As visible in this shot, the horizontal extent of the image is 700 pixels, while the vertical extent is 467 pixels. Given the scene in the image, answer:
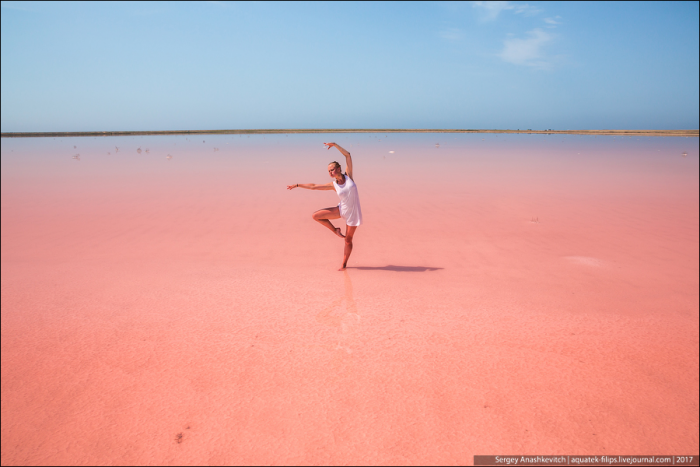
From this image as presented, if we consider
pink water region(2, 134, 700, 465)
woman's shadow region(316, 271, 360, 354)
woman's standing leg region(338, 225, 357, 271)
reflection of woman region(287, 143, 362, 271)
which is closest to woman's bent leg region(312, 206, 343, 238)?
reflection of woman region(287, 143, 362, 271)

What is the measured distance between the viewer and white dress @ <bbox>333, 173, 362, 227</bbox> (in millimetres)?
5887

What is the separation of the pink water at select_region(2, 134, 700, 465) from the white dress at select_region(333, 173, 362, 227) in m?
0.77

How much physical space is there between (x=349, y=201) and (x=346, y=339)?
98.7 inches

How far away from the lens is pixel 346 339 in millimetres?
3969

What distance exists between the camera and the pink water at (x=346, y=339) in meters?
2.78

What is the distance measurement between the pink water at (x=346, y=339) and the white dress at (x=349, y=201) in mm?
767

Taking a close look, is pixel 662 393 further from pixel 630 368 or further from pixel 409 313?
pixel 409 313

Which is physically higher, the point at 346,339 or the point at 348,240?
the point at 348,240

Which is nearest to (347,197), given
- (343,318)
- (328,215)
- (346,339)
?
(328,215)

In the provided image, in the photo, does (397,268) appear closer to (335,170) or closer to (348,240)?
(348,240)

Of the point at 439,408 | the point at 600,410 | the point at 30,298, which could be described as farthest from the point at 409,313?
the point at 30,298

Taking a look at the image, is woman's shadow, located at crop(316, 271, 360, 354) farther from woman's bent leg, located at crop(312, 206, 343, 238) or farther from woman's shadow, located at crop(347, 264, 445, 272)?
woman's bent leg, located at crop(312, 206, 343, 238)

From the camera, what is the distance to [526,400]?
3090mm

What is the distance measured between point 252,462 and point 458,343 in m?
2.19
